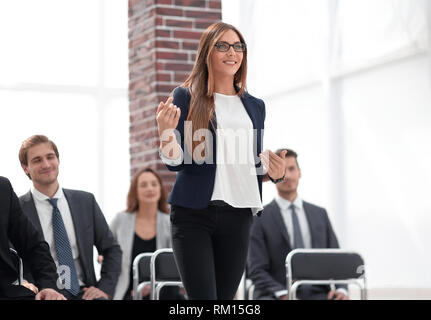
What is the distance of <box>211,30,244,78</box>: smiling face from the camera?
273cm

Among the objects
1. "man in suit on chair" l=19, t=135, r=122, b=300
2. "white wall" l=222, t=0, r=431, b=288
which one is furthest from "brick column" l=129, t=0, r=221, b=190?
"white wall" l=222, t=0, r=431, b=288

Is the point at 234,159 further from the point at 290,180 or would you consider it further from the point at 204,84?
the point at 290,180

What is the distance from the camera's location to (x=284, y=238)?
516 centimetres

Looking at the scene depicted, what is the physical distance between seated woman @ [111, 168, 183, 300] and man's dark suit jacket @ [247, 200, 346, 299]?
0.72 meters

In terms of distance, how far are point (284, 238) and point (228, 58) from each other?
8.51 ft

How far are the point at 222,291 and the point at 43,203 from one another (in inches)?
64.4

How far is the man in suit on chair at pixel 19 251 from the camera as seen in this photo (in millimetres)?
2736

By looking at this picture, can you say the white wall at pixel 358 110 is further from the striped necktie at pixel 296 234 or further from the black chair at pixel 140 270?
the black chair at pixel 140 270

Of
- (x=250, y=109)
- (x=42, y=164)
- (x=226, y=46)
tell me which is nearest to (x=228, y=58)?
(x=226, y=46)

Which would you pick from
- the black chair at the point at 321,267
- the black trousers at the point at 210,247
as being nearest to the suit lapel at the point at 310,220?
the black chair at the point at 321,267

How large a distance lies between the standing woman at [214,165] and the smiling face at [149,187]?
114 inches

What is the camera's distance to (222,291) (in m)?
2.65

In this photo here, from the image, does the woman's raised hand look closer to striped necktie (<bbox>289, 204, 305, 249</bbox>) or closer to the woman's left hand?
the woman's left hand
